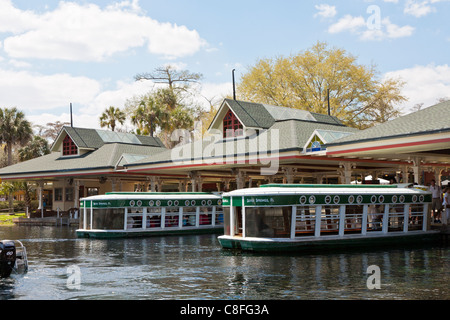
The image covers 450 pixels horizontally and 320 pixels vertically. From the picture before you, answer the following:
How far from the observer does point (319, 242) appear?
20938 mm

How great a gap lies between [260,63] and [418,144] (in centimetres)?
4279

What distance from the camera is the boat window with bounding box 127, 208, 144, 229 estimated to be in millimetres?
29875

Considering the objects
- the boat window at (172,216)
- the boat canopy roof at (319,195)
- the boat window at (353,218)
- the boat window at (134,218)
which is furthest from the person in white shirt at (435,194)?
the boat window at (134,218)

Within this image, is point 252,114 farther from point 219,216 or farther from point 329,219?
point 329,219

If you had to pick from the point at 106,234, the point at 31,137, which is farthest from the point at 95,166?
the point at 31,137

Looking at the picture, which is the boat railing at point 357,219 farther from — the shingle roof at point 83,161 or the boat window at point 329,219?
the shingle roof at point 83,161

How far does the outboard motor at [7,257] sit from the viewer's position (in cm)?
1372

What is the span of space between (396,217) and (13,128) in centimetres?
4951

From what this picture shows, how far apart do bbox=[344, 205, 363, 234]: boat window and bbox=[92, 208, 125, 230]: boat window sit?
12.9 metres

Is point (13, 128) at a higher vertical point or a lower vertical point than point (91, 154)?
higher

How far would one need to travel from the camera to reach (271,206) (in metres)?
20.1

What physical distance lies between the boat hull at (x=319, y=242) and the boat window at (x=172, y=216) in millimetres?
9541

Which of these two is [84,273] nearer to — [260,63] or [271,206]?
[271,206]

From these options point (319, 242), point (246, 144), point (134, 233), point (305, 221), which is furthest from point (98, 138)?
point (319, 242)
